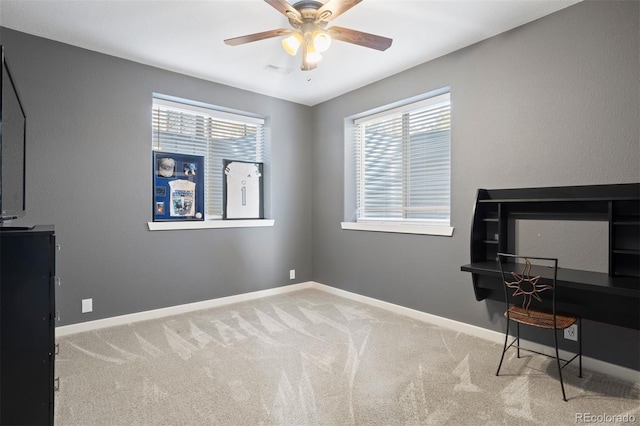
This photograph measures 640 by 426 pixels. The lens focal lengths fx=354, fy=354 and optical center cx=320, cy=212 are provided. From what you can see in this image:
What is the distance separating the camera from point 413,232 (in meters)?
3.64

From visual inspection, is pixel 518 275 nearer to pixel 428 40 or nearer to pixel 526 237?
pixel 526 237

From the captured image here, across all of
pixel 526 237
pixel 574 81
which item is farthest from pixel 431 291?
pixel 574 81

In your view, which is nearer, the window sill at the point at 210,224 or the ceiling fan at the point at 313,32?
the ceiling fan at the point at 313,32

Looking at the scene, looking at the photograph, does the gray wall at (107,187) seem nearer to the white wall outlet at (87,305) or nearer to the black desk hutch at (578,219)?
the white wall outlet at (87,305)

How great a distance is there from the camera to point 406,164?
12.8ft

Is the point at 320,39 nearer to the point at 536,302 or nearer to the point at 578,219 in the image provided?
the point at 578,219

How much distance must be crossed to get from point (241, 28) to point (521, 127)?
2380 mm

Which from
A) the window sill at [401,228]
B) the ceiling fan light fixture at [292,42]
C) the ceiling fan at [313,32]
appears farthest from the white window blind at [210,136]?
the ceiling fan light fixture at [292,42]

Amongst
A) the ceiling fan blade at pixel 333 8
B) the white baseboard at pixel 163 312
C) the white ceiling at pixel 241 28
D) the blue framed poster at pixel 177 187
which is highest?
the white ceiling at pixel 241 28

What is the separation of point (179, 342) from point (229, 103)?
267 cm

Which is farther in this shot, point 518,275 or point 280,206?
point 280,206

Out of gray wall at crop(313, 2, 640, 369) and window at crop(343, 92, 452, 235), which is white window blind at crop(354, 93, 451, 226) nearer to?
window at crop(343, 92, 452, 235)

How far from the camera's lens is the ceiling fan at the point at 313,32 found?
221 cm

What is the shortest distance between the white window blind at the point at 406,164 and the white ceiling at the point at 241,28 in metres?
0.55
